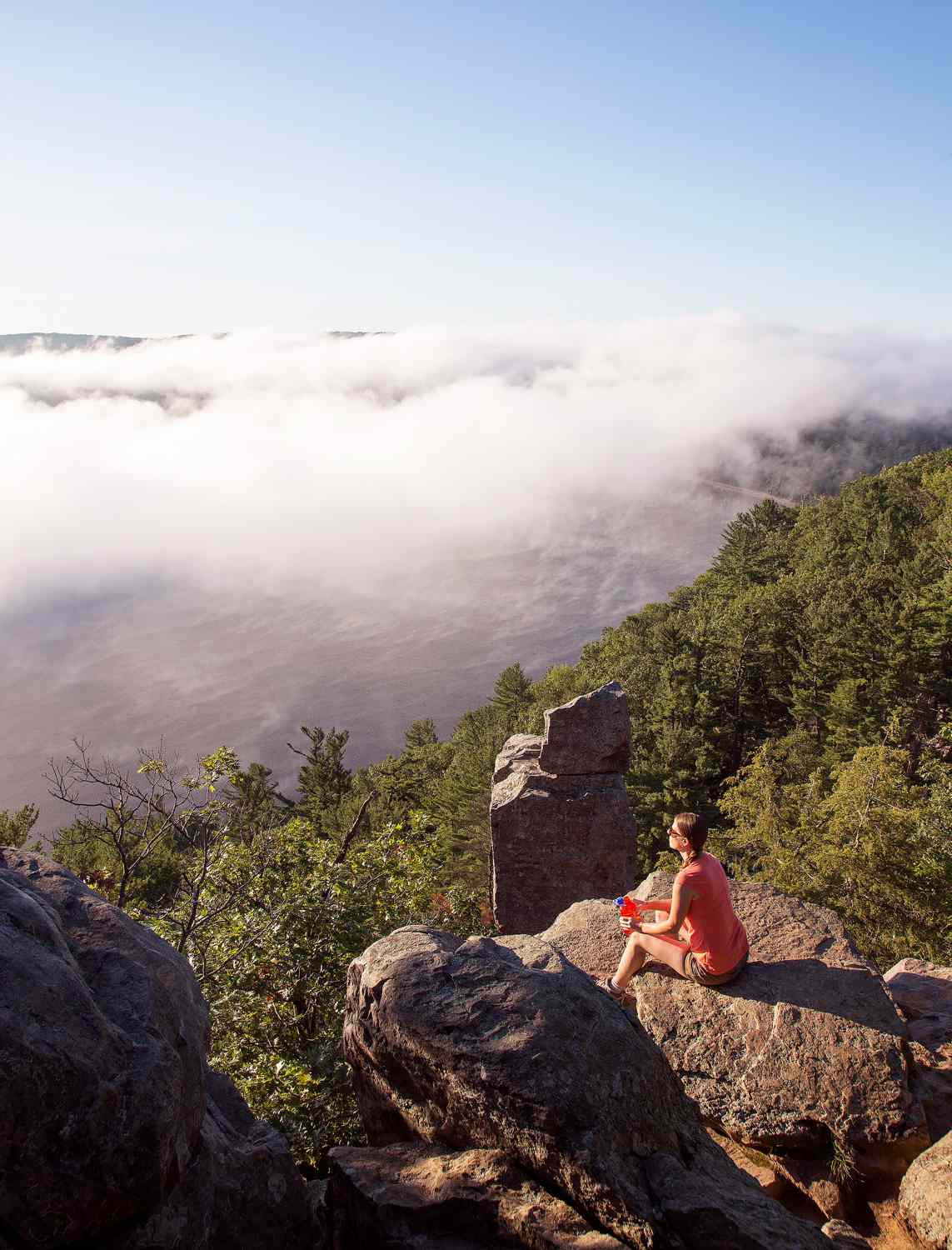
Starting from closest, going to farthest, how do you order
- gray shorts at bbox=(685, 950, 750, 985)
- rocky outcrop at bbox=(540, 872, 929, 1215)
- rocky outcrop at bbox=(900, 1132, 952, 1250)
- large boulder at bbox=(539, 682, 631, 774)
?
rocky outcrop at bbox=(900, 1132, 952, 1250) → rocky outcrop at bbox=(540, 872, 929, 1215) → gray shorts at bbox=(685, 950, 750, 985) → large boulder at bbox=(539, 682, 631, 774)

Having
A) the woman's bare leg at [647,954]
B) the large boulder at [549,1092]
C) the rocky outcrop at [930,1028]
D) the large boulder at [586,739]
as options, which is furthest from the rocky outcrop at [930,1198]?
the large boulder at [586,739]

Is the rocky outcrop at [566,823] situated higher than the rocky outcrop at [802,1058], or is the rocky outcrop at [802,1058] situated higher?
the rocky outcrop at [802,1058]

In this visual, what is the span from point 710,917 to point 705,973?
0.70 meters

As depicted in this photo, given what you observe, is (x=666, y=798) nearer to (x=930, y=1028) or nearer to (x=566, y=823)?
(x=566, y=823)

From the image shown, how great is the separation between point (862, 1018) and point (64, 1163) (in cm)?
803

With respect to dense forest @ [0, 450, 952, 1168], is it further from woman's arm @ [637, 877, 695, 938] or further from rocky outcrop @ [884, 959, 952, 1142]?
rocky outcrop @ [884, 959, 952, 1142]

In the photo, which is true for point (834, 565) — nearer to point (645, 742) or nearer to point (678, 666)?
point (678, 666)

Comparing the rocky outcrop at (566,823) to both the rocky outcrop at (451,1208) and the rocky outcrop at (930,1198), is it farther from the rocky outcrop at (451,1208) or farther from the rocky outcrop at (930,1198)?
the rocky outcrop at (451,1208)

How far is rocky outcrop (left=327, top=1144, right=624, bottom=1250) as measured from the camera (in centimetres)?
570

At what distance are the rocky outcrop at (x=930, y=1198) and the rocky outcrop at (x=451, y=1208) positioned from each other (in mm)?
3519

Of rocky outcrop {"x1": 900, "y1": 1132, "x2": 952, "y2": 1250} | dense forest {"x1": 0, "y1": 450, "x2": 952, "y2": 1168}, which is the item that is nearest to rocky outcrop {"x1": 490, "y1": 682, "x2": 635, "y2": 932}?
dense forest {"x1": 0, "y1": 450, "x2": 952, "y2": 1168}

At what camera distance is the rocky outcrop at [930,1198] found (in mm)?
7070

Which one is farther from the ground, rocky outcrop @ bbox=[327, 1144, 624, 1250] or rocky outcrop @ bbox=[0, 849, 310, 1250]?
rocky outcrop @ bbox=[0, 849, 310, 1250]

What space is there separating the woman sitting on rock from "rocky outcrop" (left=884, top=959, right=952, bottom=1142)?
7.15ft
